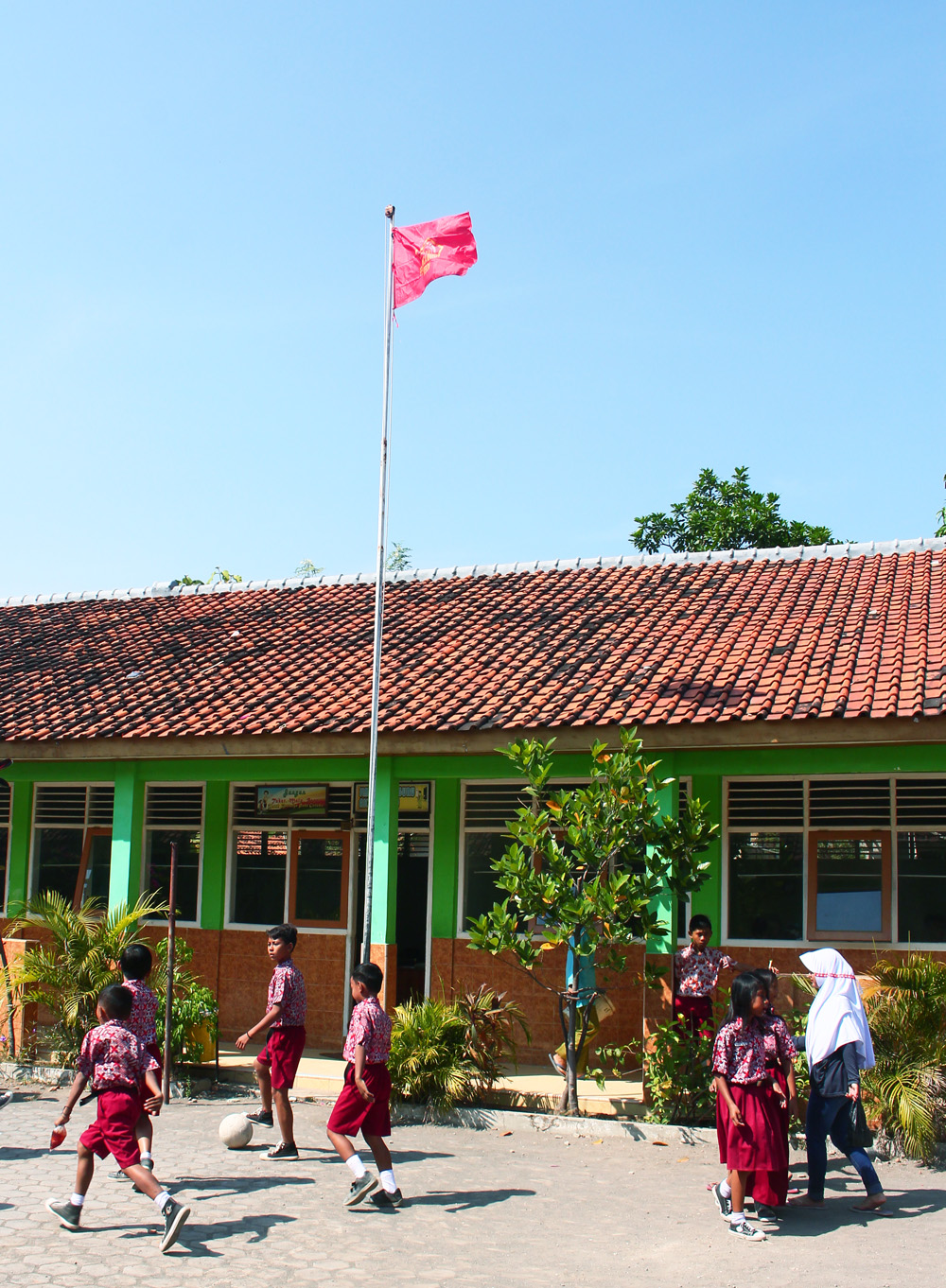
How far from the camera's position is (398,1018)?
1063 cm

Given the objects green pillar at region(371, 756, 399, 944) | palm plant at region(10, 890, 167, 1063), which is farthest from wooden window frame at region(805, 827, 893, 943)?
palm plant at region(10, 890, 167, 1063)

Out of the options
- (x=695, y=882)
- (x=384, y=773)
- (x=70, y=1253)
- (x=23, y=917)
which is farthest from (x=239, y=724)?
(x=70, y=1253)

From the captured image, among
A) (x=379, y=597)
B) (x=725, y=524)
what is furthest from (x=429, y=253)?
(x=725, y=524)

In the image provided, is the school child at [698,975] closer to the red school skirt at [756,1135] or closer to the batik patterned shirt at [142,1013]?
the red school skirt at [756,1135]

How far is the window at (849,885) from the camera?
11352 millimetres

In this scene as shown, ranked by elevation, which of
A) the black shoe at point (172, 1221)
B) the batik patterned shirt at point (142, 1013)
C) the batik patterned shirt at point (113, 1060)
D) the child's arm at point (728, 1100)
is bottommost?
the black shoe at point (172, 1221)

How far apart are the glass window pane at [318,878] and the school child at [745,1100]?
692cm

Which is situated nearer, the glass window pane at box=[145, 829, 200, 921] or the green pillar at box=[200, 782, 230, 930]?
the green pillar at box=[200, 782, 230, 930]

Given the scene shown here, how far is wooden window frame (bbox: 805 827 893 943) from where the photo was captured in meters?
11.3

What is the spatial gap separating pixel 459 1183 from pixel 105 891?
303 inches

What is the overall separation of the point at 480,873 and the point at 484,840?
340 mm

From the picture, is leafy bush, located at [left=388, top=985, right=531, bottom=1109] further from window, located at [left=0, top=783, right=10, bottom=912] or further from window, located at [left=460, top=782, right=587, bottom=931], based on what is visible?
window, located at [left=0, top=783, right=10, bottom=912]

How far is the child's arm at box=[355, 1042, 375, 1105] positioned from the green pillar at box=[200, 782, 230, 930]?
6850 mm

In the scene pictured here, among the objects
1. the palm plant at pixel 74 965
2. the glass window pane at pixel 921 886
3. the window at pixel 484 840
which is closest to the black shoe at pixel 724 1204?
the glass window pane at pixel 921 886
